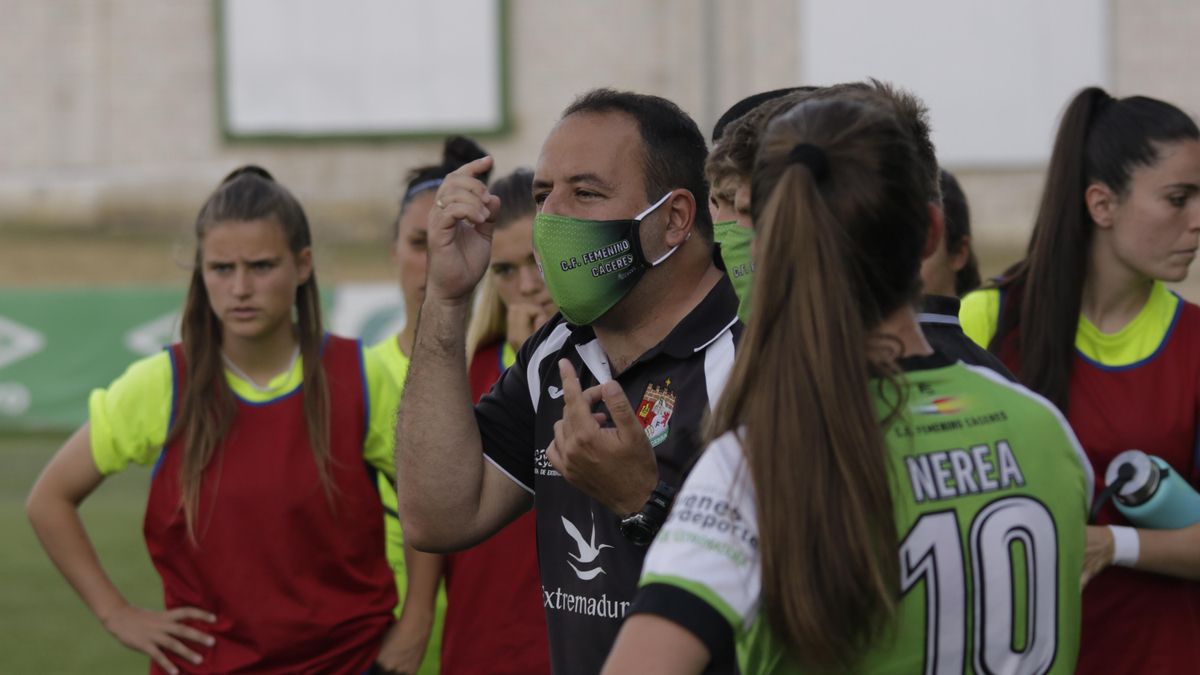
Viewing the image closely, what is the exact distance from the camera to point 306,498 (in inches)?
148

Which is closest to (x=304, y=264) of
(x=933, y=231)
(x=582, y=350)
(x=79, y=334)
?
(x=582, y=350)

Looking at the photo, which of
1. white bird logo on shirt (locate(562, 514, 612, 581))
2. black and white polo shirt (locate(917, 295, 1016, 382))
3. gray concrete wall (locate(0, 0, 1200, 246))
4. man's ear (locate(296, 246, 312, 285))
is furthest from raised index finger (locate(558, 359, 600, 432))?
gray concrete wall (locate(0, 0, 1200, 246))

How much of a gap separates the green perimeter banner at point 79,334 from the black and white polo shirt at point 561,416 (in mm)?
11054

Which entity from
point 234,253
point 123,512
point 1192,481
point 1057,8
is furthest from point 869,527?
point 1057,8

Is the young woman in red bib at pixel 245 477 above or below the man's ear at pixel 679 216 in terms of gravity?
below

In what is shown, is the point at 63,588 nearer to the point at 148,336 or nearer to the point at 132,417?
the point at 132,417

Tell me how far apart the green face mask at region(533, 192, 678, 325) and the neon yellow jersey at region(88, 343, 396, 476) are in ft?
4.19

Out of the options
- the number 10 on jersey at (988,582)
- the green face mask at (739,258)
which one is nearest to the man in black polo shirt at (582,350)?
the green face mask at (739,258)

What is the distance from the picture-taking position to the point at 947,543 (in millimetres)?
1849

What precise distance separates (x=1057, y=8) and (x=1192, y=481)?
16.1 meters

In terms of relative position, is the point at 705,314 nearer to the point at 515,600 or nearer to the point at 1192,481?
the point at 1192,481

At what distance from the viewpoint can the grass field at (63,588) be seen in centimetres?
668

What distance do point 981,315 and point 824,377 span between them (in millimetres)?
1662

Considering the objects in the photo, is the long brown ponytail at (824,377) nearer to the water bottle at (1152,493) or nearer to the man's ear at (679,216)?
the man's ear at (679,216)
